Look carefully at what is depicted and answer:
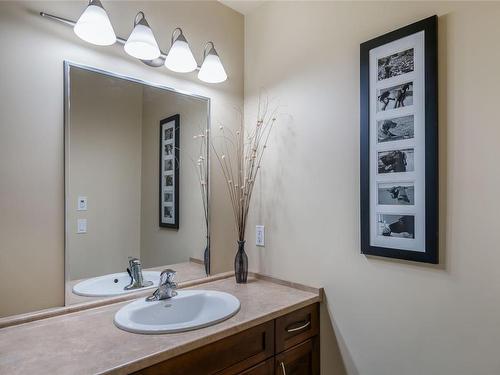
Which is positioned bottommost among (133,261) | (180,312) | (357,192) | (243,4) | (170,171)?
(180,312)

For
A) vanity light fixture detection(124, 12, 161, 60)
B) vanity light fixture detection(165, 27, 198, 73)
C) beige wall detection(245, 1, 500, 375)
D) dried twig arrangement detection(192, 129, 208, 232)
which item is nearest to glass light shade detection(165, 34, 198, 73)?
vanity light fixture detection(165, 27, 198, 73)

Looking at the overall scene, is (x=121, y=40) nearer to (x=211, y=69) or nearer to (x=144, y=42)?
(x=144, y=42)

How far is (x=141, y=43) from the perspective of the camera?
1.50m

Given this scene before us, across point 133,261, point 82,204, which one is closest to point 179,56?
point 82,204

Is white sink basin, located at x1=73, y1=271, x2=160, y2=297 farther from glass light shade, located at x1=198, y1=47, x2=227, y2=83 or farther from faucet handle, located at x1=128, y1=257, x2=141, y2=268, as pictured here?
glass light shade, located at x1=198, y1=47, x2=227, y2=83

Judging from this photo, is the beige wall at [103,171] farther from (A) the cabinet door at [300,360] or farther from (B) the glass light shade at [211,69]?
(A) the cabinet door at [300,360]

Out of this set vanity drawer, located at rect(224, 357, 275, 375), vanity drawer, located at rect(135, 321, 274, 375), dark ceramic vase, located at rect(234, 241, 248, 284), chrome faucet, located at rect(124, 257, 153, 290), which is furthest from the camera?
dark ceramic vase, located at rect(234, 241, 248, 284)

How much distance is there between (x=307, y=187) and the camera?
1.76 metres

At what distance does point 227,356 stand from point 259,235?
Result: 0.85 meters

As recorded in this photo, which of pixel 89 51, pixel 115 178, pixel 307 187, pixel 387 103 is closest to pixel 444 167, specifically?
pixel 387 103

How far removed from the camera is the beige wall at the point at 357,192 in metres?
1.21

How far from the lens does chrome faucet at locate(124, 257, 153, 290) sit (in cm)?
162

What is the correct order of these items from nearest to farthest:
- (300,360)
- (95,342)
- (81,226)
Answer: (95,342) → (81,226) → (300,360)

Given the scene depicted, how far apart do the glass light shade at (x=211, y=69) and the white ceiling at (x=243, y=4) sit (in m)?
0.42
